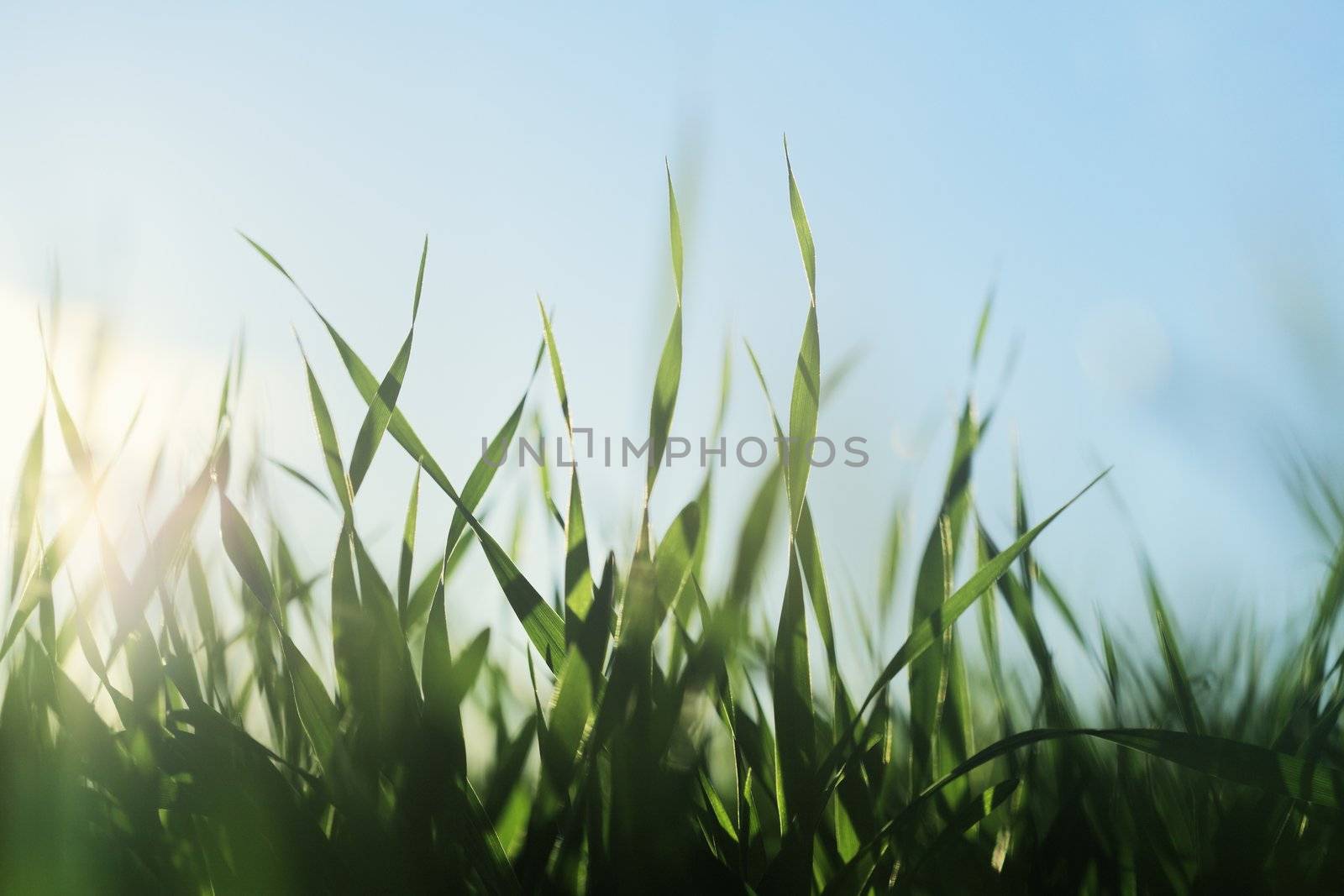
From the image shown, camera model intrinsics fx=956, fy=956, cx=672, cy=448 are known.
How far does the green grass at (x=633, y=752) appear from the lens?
11.1 inches

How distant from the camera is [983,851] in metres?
0.35

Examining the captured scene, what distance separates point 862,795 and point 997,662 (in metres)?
0.13

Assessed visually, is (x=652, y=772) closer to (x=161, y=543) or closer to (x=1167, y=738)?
(x=1167, y=738)

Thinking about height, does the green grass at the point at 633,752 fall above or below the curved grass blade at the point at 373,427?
below

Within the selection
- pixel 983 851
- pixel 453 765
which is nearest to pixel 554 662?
pixel 453 765

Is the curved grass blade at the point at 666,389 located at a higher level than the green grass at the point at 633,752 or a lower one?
higher

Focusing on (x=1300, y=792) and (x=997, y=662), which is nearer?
(x=1300, y=792)

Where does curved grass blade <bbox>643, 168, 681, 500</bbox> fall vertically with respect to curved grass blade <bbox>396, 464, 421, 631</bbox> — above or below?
above

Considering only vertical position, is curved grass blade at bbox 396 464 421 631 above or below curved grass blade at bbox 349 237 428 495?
below

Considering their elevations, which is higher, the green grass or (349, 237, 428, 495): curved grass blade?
(349, 237, 428, 495): curved grass blade

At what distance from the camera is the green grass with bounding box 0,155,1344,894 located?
281 mm

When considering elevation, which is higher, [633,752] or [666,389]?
[666,389]

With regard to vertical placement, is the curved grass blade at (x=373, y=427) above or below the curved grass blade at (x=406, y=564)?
above

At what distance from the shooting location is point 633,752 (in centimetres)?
28
